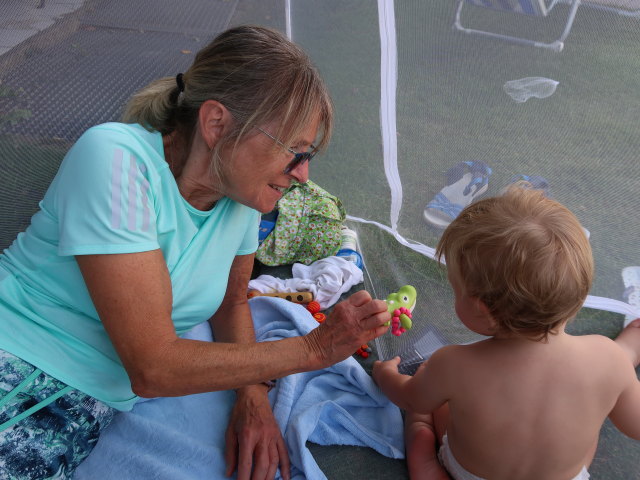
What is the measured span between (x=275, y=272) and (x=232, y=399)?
805mm

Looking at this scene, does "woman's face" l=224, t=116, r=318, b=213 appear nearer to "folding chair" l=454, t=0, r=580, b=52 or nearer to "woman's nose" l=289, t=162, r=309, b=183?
"woman's nose" l=289, t=162, r=309, b=183

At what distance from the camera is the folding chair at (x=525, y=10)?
5.60ft

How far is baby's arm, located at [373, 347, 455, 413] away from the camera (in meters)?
1.46

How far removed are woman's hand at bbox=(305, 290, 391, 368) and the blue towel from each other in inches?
15.6

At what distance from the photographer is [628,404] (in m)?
1.46

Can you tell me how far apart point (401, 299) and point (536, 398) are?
0.47 metres

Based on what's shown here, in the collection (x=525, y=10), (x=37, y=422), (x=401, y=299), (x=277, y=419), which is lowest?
(x=277, y=419)

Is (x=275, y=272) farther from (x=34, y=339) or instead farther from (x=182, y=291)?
(x=34, y=339)

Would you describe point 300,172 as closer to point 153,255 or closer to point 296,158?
point 296,158

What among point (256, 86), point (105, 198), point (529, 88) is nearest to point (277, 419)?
point (105, 198)

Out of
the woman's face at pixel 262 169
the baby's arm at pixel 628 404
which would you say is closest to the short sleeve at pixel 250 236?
the woman's face at pixel 262 169

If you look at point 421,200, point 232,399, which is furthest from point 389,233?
point 232,399

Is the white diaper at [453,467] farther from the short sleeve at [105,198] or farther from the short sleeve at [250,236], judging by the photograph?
the short sleeve at [105,198]

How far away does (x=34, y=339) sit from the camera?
1347 millimetres
